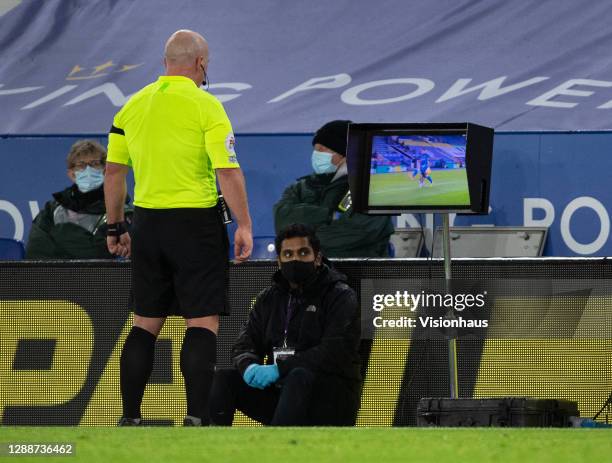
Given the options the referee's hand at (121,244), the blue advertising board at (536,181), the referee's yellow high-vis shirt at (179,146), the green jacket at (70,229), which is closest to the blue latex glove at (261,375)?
the referee's hand at (121,244)

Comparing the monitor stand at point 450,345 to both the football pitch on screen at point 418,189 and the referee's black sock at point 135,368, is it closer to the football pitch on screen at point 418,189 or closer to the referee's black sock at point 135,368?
the football pitch on screen at point 418,189

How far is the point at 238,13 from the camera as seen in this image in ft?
35.8

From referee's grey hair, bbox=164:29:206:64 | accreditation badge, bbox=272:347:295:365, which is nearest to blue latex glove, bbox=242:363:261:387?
accreditation badge, bbox=272:347:295:365

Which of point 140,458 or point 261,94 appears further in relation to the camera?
point 261,94

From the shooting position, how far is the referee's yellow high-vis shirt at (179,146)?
594cm

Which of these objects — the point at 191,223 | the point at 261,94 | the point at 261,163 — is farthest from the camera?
the point at 261,94

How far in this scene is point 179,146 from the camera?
5.98m

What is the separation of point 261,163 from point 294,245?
2.08 m

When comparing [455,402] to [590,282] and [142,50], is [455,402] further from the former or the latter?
[142,50]

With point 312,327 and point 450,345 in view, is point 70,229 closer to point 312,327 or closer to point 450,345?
point 312,327

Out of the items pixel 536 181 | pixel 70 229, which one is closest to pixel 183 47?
pixel 70 229

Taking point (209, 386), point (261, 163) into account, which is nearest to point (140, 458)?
point (209, 386)

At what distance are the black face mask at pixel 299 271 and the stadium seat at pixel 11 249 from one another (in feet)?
7.66

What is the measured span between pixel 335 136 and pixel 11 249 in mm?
2099
